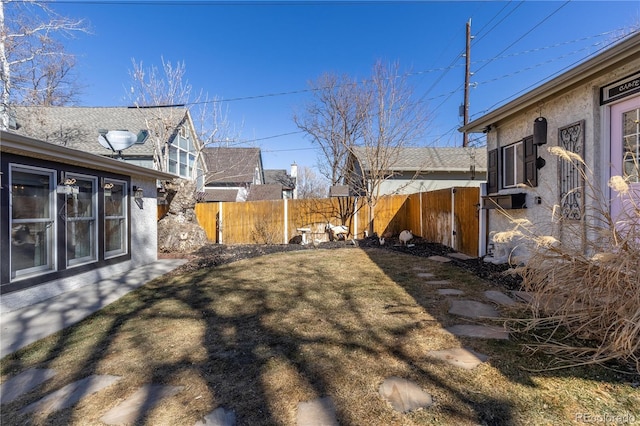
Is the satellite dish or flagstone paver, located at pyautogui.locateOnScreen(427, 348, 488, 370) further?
the satellite dish

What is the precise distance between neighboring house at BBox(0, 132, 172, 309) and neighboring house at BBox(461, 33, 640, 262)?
5936 mm

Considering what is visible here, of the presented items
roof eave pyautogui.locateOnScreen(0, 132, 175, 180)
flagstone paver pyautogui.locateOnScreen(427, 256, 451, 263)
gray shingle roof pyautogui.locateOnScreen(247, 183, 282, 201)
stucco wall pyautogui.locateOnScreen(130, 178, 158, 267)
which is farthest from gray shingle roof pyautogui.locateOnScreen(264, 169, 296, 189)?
roof eave pyautogui.locateOnScreen(0, 132, 175, 180)

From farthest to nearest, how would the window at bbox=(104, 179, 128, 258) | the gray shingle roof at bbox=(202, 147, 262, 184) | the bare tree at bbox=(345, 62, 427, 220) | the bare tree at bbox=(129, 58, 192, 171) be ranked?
the gray shingle roof at bbox=(202, 147, 262, 184) < the bare tree at bbox=(129, 58, 192, 171) < the bare tree at bbox=(345, 62, 427, 220) < the window at bbox=(104, 179, 128, 258)

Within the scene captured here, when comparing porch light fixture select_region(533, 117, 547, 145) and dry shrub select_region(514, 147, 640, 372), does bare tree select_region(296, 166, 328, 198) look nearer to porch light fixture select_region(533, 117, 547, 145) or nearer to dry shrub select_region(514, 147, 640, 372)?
porch light fixture select_region(533, 117, 547, 145)

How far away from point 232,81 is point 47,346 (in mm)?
12363

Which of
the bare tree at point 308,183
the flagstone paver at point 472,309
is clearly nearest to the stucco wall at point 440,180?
the flagstone paver at point 472,309

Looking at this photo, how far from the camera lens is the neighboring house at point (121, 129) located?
11.0 meters

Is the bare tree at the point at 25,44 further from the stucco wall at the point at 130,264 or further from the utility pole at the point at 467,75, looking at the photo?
the utility pole at the point at 467,75

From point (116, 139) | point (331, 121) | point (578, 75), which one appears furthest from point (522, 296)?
point (331, 121)

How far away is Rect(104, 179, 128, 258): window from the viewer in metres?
5.88

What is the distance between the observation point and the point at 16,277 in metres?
4.06

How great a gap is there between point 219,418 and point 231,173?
20.3 meters

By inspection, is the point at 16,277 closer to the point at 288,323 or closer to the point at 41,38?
the point at 288,323

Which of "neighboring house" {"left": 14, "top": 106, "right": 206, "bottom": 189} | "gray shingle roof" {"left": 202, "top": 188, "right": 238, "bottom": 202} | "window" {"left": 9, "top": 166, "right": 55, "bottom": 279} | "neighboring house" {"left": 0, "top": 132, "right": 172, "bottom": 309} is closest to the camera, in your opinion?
"neighboring house" {"left": 0, "top": 132, "right": 172, "bottom": 309}
